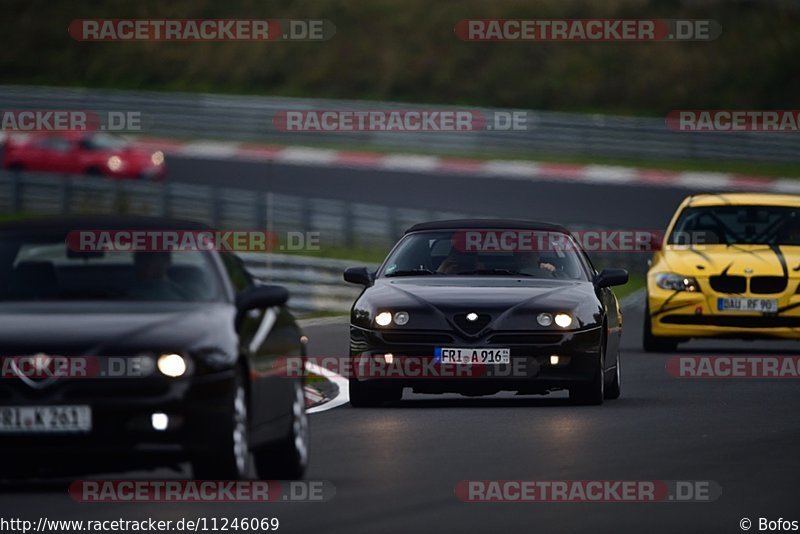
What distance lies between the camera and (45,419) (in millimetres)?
9680

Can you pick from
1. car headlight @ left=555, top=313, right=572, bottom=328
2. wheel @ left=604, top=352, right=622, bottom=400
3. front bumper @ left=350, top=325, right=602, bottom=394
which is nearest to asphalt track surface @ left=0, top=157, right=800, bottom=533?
wheel @ left=604, top=352, right=622, bottom=400

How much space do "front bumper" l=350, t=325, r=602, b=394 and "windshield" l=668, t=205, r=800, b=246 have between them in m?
6.63

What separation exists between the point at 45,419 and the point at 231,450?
85 cm

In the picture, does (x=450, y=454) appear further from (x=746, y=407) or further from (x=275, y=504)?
(x=746, y=407)

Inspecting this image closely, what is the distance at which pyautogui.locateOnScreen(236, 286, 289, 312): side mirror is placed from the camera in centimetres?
1046

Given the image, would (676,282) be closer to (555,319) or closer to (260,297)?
(555,319)

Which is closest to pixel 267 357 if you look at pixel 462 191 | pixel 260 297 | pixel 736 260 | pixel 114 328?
pixel 260 297

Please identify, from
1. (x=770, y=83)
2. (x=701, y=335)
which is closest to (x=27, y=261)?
(x=701, y=335)

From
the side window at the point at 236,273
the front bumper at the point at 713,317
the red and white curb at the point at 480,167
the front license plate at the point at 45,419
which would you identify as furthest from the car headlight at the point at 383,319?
the red and white curb at the point at 480,167

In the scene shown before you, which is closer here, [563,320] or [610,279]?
[563,320]

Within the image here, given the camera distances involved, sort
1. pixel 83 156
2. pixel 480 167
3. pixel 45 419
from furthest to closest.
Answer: pixel 83 156 → pixel 480 167 → pixel 45 419

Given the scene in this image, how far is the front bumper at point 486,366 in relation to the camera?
14945mm

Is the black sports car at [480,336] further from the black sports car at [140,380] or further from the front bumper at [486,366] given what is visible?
the black sports car at [140,380]

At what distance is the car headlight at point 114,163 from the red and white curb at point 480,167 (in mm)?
1407
